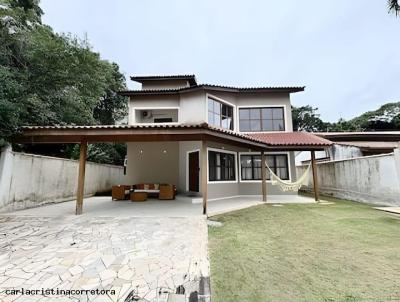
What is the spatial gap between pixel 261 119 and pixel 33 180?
11.1 meters

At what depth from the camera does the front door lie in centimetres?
1013

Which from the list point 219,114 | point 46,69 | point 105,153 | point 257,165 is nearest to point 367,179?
point 257,165

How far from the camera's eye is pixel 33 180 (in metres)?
8.07

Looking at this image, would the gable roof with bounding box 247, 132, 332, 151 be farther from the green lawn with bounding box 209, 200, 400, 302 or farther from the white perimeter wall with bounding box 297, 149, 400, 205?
the green lawn with bounding box 209, 200, 400, 302

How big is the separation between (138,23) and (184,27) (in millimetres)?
6195

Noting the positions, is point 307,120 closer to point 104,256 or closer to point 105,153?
point 105,153

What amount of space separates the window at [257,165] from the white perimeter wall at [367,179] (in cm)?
291

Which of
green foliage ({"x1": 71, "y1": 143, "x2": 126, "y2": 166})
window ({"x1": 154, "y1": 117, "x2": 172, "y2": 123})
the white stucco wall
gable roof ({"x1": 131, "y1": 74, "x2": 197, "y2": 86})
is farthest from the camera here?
green foliage ({"x1": 71, "y1": 143, "x2": 126, "y2": 166})

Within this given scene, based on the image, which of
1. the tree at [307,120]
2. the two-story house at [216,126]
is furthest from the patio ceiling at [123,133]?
the tree at [307,120]

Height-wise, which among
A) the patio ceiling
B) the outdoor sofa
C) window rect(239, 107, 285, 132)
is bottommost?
the outdoor sofa

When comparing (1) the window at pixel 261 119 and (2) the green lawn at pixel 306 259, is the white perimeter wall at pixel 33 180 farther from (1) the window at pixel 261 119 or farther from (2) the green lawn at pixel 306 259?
(1) the window at pixel 261 119

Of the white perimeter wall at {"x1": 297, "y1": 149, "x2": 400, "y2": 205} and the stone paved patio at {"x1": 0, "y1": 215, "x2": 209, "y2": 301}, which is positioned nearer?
the stone paved patio at {"x1": 0, "y1": 215, "x2": 209, "y2": 301}

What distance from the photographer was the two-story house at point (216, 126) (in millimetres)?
10672

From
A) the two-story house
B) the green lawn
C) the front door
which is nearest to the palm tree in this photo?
the two-story house
